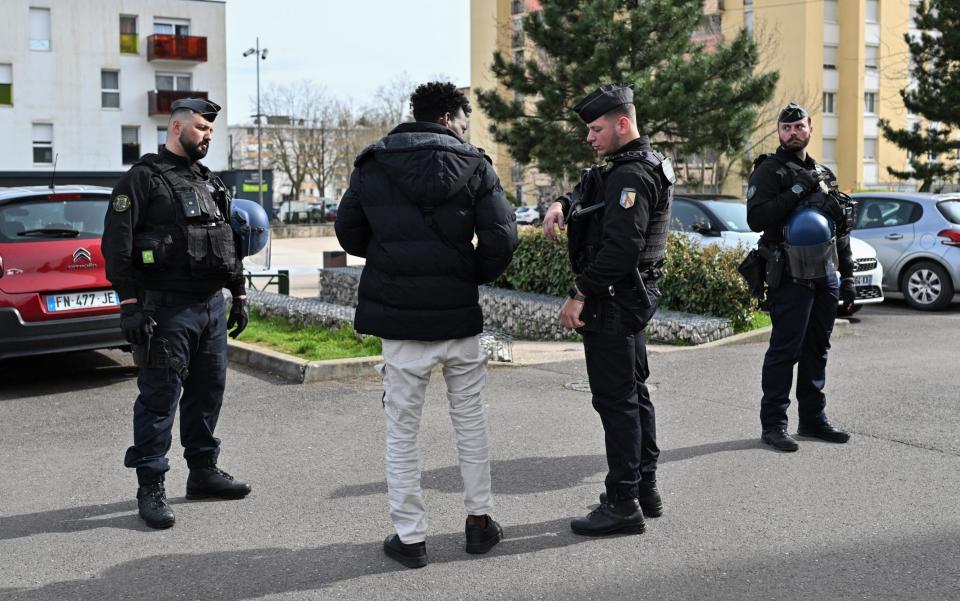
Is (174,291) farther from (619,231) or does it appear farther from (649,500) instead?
(649,500)

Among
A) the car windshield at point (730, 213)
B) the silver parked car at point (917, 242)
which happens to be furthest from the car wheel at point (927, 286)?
the car windshield at point (730, 213)

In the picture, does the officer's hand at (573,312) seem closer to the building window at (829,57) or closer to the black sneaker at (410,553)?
the black sneaker at (410,553)

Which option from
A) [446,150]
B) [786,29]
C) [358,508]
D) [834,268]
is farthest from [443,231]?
[786,29]

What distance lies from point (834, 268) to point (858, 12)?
56.9 m

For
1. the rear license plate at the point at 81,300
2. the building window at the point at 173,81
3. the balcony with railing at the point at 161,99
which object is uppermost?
the building window at the point at 173,81

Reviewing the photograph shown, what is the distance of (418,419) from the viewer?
14.4ft

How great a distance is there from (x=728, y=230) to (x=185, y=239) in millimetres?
9241

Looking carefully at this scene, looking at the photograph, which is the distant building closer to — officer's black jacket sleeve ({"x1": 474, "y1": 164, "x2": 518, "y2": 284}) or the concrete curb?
the concrete curb

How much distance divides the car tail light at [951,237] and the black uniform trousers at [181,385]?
35.9 ft

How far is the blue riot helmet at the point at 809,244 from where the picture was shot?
5.95 metres

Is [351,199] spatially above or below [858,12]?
below

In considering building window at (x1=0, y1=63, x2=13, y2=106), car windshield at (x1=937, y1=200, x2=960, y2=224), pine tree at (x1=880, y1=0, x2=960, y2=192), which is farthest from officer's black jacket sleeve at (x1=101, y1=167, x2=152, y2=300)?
building window at (x1=0, y1=63, x2=13, y2=106)

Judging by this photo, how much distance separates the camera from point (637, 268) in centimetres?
464

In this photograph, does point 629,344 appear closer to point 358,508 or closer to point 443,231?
point 443,231
